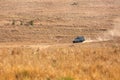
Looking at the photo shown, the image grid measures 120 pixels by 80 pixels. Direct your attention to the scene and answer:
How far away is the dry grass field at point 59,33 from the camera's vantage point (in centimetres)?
1001

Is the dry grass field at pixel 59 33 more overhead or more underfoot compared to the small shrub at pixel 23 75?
more underfoot

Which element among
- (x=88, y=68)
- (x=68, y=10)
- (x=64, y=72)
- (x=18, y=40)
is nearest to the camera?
(x=64, y=72)

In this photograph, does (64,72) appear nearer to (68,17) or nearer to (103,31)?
(103,31)

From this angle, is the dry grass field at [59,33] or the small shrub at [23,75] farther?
the dry grass field at [59,33]

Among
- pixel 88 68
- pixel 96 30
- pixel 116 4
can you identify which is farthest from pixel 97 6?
pixel 88 68

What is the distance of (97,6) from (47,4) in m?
10.1

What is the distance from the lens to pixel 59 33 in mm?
48250

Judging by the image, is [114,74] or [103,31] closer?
[114,74]

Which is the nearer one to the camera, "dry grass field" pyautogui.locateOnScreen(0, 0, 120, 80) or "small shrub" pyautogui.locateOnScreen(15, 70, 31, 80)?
"small shrub" pyautogui.locateOnScreen(15, 70, 31, 80)

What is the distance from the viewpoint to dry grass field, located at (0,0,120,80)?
1001cm

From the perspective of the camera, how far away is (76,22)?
2196 inches

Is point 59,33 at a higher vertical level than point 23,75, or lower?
lower

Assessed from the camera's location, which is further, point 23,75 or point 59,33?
point 59,33

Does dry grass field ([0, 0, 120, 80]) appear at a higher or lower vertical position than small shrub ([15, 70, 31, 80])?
lower
